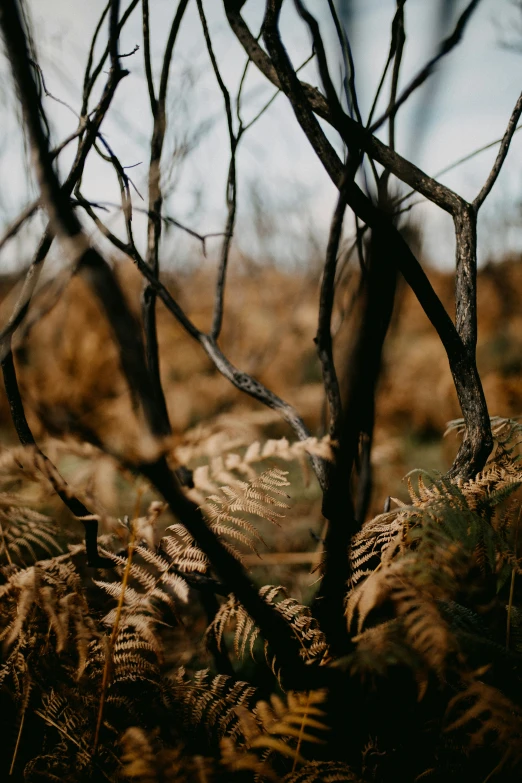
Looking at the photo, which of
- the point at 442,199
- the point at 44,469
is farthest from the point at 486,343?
the point at 44,469

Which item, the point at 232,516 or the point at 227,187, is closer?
Answer: the point at 232,516

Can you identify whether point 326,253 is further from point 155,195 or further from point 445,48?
point 155,195

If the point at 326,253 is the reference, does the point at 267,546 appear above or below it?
below

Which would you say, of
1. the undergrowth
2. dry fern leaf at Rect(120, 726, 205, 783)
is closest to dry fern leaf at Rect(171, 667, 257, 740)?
the undergrowth

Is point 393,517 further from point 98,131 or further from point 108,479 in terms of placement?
point 98,131

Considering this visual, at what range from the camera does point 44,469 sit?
25.7 inches

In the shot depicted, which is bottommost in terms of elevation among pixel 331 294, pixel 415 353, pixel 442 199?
pixel 331 294

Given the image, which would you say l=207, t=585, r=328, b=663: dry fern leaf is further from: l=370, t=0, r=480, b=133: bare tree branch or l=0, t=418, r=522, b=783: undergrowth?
l=370, t=0, r=480, b=133: bare tree branch

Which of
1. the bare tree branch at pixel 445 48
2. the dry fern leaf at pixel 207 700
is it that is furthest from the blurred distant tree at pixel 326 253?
the dry fern leaf at pixel 207 700

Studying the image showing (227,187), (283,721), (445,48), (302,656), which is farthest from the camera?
(227,187)

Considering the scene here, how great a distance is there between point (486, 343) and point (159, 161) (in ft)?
19.9

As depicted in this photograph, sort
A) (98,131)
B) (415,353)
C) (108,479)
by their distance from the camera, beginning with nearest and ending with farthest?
(108,479)
(98,131)
(415,353)

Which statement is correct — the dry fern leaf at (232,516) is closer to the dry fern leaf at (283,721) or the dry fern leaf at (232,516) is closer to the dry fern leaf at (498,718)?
the dry fern leaf at (283,721)

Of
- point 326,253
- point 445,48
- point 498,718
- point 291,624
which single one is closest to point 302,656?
point 291,624
